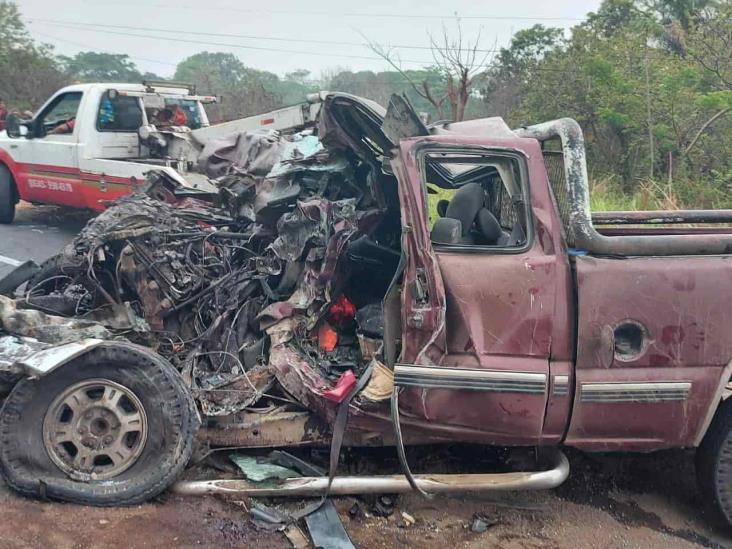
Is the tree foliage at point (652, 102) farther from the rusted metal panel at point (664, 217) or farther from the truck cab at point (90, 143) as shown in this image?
the truck cab at point (90, 143)

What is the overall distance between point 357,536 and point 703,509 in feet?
5.99

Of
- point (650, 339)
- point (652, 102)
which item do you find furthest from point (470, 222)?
point (652, 102)

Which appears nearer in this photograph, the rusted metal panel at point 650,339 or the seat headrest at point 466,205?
the rusted metal panel at point 650,339

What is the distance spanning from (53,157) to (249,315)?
6.31m

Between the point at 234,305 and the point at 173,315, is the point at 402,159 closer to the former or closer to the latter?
the point at 234,305

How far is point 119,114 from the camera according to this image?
877 centimetres

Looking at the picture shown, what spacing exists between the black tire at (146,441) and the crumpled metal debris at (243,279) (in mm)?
247

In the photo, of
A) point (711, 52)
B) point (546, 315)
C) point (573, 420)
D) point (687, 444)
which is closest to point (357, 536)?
point (573, 420)

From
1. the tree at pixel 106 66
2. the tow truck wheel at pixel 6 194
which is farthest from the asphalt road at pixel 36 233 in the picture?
the tree at pixel 106 66

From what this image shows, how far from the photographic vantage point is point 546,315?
3.18 meters

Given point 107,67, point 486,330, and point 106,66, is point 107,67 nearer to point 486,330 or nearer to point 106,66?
point 106,66

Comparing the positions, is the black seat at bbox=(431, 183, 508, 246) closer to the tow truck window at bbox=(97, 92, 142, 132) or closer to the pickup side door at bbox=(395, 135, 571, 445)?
the pickup side door at bbox=(395, 135, 571, 445)

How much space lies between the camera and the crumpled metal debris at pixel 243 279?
3709 mm

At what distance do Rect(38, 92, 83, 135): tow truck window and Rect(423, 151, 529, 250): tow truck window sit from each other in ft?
22.2
